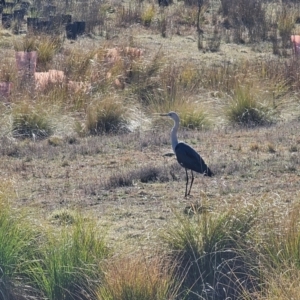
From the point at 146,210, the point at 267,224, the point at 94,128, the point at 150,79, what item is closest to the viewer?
the point at 267,224

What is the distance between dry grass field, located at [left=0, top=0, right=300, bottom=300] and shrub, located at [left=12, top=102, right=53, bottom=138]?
0.02 metres

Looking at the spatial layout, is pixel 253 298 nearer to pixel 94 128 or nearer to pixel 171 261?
pixel 171 261

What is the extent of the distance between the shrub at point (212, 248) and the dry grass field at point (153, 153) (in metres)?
0.02

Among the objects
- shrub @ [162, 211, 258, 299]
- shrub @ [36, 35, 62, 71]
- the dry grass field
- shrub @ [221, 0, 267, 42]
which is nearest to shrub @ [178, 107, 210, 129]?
the dry grass field

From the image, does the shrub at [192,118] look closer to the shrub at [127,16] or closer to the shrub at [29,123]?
the shrub at [29,123]

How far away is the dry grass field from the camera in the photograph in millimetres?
6914

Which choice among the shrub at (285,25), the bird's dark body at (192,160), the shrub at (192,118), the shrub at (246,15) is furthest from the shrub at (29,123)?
the shrub at (246,15)

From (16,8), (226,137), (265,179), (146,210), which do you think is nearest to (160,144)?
(226,137)

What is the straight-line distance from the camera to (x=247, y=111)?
14.0 meters

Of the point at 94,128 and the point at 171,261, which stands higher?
the point at 171,261

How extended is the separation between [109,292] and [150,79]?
31.1 ft

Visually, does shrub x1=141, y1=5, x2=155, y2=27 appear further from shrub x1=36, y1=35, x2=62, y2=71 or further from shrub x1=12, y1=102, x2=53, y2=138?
shrub x1=12, y1=102, x2=53, y2=138

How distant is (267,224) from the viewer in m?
7.11

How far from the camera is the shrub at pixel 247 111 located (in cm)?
1400
